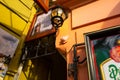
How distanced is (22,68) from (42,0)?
2.31 meters

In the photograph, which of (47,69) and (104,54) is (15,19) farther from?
(104,54)

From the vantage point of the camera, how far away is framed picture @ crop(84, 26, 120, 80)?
8.50 feet

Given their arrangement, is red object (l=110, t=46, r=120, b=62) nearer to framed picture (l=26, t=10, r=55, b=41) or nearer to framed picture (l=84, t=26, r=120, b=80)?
framed picture (l=84, t=26, r=120, b=80)

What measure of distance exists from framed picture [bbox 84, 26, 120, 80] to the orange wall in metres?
0.35

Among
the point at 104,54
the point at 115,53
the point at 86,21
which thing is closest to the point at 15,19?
the point at 86,21

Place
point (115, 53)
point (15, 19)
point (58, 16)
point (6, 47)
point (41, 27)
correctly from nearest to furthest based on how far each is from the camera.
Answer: point (115, 53), point (58, 16), point (6, 47), point (41, 27), point (15, 19)

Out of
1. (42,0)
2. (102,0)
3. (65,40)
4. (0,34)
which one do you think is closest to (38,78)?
(0,34)

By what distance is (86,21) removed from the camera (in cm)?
359

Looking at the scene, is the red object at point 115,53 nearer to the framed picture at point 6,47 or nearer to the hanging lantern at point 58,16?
the hanging lantern at point 58,16

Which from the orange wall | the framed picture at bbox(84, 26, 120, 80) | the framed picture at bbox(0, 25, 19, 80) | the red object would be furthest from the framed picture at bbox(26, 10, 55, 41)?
the red object

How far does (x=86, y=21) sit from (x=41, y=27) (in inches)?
71.2

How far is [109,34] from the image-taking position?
288cm

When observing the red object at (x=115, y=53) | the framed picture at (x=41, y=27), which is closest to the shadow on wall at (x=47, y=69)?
the framed picture at (x=41, y=27)

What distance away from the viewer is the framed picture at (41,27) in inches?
186
